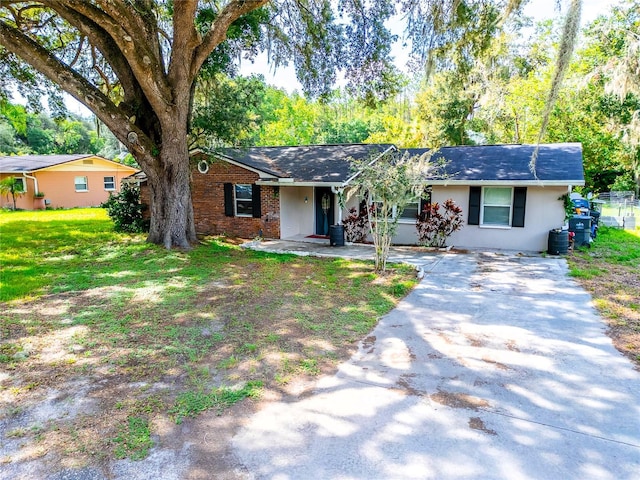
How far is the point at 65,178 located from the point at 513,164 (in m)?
24.3

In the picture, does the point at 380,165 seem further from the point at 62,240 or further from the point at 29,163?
the point at 29,163

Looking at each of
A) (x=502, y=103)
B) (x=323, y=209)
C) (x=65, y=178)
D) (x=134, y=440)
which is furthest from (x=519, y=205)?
(x=65, y=178)

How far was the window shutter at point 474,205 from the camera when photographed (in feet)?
38.4

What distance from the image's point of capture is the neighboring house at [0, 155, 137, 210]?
23.0 meters

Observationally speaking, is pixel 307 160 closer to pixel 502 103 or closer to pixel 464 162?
pixel 464 162

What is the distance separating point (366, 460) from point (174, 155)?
31.4 feet

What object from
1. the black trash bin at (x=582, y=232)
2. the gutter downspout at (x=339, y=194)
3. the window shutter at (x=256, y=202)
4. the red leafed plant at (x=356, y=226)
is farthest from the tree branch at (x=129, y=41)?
the black trash bin at (x=582, y=232)

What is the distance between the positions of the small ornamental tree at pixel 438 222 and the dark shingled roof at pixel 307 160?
2.39m

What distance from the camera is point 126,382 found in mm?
4141

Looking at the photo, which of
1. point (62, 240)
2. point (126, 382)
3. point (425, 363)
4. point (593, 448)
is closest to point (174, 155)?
point (62, 240)

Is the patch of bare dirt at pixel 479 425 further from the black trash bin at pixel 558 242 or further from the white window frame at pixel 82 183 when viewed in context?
the white window frame at pixel 82 183

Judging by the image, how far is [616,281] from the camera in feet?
26.1

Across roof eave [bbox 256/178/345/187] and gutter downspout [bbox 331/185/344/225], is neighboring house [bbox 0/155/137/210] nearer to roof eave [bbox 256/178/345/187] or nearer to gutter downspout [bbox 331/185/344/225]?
roof eave [bbox 256/178/345/187]

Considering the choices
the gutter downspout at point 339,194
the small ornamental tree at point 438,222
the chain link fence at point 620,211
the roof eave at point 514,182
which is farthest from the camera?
the chain link fence at point 620,211
